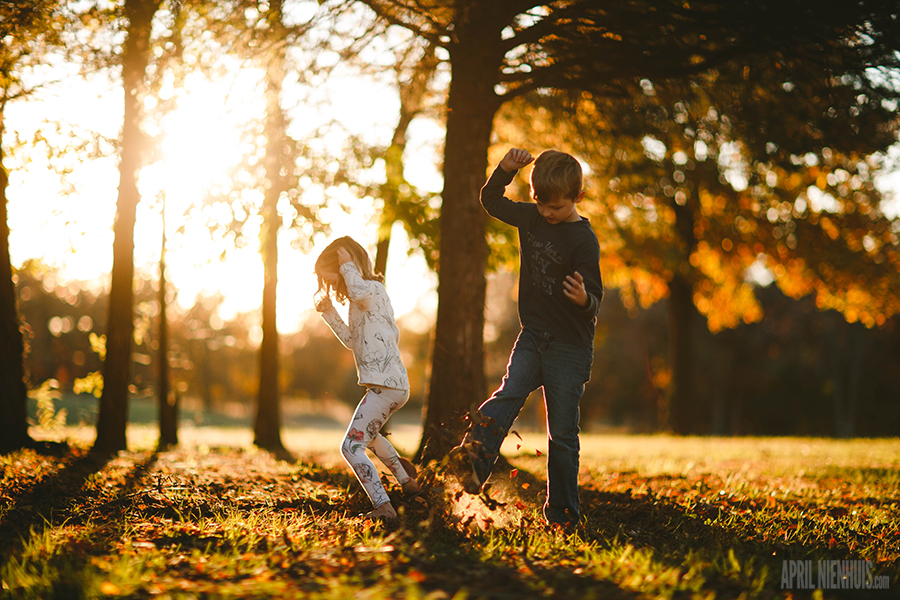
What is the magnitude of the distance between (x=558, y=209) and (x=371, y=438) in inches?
72.5

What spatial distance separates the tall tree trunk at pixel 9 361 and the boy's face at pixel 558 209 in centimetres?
628

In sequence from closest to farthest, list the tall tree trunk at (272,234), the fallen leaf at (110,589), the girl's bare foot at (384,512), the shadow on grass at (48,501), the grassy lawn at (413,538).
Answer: the fallen leaf at (110,589) → the grassy lawn at (413,538) → the shadow on grass at (48,501) → the girl's bare foot at (384,512) → the tall tree trunk at (272,234)

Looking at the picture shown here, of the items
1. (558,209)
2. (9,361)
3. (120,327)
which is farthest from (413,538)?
(9,361)

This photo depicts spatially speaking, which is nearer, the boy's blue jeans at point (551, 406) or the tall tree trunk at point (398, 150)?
the boy's blue jeans at point (551, 406)

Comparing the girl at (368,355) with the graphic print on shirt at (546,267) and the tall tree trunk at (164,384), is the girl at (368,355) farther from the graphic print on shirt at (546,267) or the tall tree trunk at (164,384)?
the tall tree trunk at (164,384)

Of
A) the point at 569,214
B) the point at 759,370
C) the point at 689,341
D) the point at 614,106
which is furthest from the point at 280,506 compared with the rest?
the point at 759,370

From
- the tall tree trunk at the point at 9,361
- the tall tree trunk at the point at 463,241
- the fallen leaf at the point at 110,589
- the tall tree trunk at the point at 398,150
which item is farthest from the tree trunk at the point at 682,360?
the fallen leaf at the point at 110,589

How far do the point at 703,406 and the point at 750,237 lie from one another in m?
24.5

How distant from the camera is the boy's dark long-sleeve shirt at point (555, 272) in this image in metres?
3.36

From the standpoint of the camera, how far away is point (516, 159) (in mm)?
3578

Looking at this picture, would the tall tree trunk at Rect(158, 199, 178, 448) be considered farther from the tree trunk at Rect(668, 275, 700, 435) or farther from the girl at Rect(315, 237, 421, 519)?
the tree trunk at Rect(668, 275, 700, 435)

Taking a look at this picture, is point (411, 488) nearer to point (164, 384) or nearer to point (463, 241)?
point (463, 241)

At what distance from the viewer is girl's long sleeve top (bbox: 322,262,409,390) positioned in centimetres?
383

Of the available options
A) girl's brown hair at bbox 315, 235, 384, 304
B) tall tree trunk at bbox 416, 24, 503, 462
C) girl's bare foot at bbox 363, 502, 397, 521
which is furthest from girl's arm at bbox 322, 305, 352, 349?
tall tree trunk at bbox 416, 24, 503, 462
